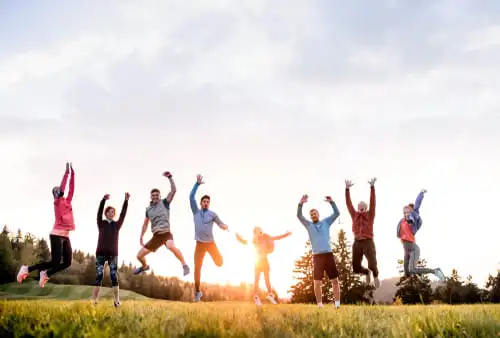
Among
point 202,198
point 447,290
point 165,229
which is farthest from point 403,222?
point 447,290

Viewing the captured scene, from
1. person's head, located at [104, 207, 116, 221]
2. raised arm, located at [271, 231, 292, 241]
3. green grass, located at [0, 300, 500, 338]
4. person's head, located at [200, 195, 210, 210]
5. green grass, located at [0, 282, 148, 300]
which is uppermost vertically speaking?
person's head, located at [200, 195, 210, 210]

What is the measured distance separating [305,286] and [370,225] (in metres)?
32.8

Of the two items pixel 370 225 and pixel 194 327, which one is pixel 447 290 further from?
pixel 194 327

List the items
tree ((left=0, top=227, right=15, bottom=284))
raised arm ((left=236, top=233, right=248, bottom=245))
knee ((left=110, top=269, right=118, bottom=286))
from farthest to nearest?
tree ((left=0, top=227, right=15, bottom=284))
raised arm ((left=236, top=233, right=248, bottom=245))
knee ((left=110, top=269, right=118, bottom=286))

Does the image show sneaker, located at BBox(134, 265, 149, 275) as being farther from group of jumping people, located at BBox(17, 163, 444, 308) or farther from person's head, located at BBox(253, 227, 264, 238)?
person's head, located at BBox(253, 227, 264, 238)

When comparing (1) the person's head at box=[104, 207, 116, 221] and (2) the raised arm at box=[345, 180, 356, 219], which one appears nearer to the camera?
(1) the person's head at box=[104, 207, 116, 221]

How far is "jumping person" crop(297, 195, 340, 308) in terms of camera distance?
1328 cm

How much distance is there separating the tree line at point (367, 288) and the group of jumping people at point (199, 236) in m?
28.4

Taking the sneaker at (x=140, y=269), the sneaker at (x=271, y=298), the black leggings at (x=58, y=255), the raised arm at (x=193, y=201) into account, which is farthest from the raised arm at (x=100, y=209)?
the sneaker at (x=271, y=298)

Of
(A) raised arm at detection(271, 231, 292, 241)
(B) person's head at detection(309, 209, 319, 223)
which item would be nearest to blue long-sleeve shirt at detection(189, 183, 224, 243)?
(A) raised arm at detection(271, 231, 292, 241)

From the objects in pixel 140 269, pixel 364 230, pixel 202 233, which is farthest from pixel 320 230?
pixel 140 269

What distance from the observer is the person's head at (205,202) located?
14312 mm

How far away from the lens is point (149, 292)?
58.4 m

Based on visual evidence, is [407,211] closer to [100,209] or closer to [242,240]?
[242,240]
